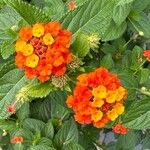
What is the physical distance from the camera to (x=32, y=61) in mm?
1024

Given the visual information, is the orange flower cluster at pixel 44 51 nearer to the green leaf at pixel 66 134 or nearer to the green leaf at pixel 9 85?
the green leaf at pixel 9 85

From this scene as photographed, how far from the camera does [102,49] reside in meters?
1.49

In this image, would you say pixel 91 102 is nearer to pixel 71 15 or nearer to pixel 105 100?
pixel 105 100

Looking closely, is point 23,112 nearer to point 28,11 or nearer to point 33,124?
point 33,124

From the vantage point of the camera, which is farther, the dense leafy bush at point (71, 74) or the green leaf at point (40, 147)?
the green leaf at point (40, 147)

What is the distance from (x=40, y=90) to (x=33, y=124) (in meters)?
0.31

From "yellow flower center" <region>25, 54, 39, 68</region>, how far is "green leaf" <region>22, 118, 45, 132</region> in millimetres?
428

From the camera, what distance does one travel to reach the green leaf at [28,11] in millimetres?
1104

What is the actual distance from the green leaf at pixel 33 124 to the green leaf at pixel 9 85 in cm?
15

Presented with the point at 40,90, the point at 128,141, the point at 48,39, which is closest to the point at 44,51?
the point at 48,39

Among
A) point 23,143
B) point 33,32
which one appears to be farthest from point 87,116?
point 23,143

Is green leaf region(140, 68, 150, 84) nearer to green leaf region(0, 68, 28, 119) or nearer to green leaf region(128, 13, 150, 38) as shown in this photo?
green leaf region(128, 13, 150, 38)

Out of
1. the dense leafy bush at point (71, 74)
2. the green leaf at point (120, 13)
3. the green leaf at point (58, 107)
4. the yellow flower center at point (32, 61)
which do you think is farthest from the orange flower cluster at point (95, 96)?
the green leaf at point (120, 13)

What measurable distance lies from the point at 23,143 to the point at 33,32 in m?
0.48
